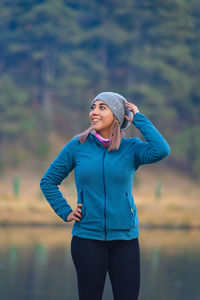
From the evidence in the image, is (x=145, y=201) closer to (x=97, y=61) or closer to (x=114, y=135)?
(x=97, y=61)

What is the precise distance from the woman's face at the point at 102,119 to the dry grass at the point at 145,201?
53.5 ft

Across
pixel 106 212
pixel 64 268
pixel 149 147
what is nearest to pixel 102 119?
pixel 149 147

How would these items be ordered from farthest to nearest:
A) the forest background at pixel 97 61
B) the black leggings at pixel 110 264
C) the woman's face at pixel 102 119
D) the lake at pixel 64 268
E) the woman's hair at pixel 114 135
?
the forest background at pixel 97 61
the lake at pixel 64 268
the woman's face at pixel 102 119
the woman's hair at pixel 114 135
the black leggings at pixel 110 264

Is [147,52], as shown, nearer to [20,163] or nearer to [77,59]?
[77,59]

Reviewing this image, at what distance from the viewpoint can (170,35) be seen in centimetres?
2983

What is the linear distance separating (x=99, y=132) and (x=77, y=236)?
0.60 meters

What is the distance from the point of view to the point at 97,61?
101 feet

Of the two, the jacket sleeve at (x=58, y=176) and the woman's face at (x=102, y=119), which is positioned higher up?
the woman's face at (x=102, y=119)

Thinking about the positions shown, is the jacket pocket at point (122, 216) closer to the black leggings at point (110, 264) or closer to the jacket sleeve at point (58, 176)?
the black leggings at point (110, 264)

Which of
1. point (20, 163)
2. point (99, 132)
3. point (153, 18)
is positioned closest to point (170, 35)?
point (153, 18)

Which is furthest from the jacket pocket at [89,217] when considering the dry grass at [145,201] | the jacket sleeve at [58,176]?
the dry grass at [145,201]

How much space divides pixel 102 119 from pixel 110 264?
2.60 ft

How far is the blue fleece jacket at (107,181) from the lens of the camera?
3.23 metres

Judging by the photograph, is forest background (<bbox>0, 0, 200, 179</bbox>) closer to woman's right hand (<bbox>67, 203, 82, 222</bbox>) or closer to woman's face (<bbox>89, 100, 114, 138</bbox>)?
woman's face (<bbox>89, 100, 114, 138</bbox>)
